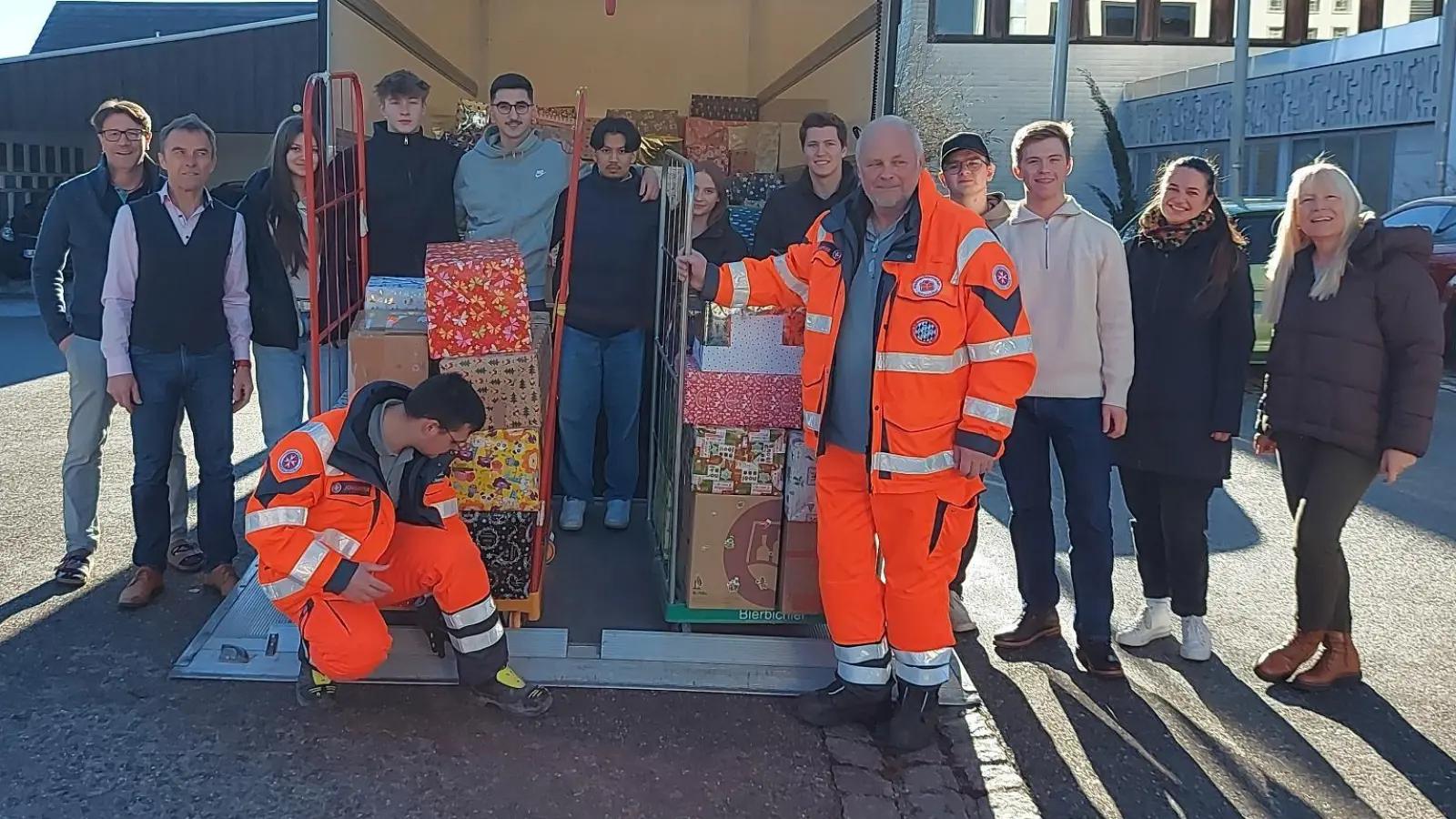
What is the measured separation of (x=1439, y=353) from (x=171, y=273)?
4.18 metres

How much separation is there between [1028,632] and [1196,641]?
0.57 metres

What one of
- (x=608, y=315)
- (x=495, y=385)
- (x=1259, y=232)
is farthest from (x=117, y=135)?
(x=1259, y=232)

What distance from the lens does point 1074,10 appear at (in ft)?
87.3

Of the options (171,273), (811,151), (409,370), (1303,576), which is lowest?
(1303,576)

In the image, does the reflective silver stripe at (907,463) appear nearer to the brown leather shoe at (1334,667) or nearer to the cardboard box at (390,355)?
the cardboard box at (390,355)

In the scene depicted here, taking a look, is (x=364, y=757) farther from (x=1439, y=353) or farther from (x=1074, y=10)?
(x=1074, y=10)

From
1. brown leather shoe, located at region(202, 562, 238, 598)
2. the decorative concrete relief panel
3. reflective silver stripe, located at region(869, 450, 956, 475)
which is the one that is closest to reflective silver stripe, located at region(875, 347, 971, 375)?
reflective silver stripe, located at region(869, 450, 956, 475)

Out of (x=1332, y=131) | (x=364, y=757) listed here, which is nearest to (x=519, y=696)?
(x=364, y=757)

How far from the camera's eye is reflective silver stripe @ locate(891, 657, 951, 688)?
368 centimetres

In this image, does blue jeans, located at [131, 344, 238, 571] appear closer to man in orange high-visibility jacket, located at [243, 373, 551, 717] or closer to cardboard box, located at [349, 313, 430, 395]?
cardboard box, located at [349, 313, 430, 395]

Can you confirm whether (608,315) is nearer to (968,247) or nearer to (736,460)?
(736,460)

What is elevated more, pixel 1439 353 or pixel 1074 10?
pixel 1074 10

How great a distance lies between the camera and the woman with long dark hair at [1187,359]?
4172 millimetres

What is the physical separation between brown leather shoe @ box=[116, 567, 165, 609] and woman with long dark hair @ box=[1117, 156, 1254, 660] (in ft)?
11.5
